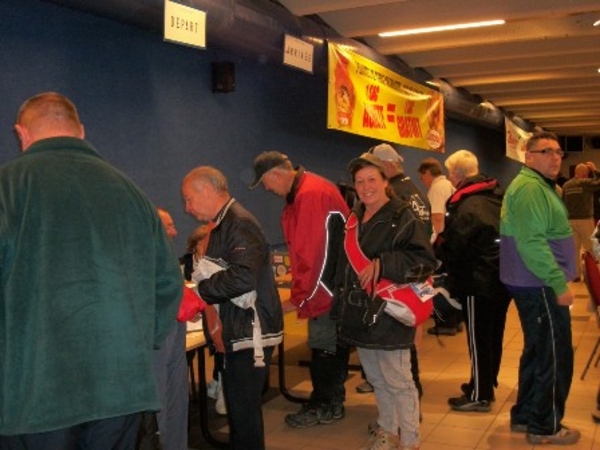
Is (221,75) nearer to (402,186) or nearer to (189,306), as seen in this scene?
(402,186)

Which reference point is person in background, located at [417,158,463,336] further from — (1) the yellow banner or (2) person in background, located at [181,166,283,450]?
(2) person in background, located at [181,166,283,450]

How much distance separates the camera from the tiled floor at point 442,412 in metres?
3.65

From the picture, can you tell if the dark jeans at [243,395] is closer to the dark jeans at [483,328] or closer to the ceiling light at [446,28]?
the dark jeans at [483,328]

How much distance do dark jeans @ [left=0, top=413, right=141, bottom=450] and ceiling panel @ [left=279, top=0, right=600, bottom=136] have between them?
12.7 feet

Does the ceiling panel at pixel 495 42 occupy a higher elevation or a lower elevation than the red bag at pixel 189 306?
higher

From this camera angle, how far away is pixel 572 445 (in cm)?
354

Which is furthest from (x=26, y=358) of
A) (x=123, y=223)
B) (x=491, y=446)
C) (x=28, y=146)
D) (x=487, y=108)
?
(x=487, y=108)

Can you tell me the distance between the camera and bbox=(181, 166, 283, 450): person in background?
8.87ft

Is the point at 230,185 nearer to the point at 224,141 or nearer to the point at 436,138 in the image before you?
the point at 224,141

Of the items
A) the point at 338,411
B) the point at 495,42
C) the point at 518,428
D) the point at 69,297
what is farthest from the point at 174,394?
the point at 495,42

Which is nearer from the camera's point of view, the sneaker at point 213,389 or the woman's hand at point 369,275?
the woman's hand at point 369,275

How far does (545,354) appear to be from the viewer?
3.44 meters

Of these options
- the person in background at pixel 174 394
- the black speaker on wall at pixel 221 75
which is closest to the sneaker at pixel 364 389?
the person in background at pixel 174 394

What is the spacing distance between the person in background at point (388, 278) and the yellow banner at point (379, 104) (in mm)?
2278
